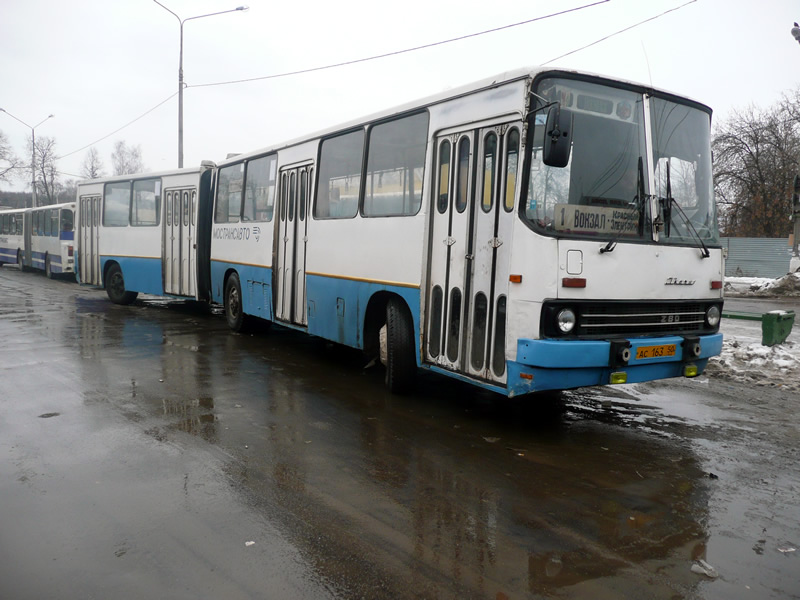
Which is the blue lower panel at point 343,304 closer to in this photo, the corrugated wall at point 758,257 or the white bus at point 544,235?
the white bus at point 544,235

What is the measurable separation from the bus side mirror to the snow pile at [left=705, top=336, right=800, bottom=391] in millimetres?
5139

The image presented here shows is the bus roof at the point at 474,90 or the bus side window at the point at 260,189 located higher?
the bus roof at the point at 474,90

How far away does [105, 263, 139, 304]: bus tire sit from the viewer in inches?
679

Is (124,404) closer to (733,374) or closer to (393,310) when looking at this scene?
(393,310)

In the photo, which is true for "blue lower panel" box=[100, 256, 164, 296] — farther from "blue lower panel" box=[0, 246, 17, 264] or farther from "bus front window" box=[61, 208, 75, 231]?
"blue lower panel" box=[0, 246, 17, 264]

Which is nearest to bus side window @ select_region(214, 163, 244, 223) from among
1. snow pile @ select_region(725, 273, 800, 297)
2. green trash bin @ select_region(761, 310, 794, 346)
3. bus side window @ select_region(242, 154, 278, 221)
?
bus side window @ select_region(242, 154, 278, 221)

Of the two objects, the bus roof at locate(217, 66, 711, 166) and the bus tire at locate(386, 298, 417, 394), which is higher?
the bus roof at locate(217, 66, 711, 166)

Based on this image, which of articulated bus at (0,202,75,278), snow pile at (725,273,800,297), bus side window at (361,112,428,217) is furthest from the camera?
articulated bus at (0,202,75,278)

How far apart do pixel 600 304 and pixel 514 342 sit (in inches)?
31.5

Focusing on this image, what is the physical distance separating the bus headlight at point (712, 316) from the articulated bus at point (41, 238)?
22810mm

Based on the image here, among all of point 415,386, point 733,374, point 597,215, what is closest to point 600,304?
point 597,215

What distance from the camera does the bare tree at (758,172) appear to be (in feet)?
121

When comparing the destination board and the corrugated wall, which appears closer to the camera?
the destination board

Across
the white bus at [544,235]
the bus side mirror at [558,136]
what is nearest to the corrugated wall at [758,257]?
the white bus at [544,235]
